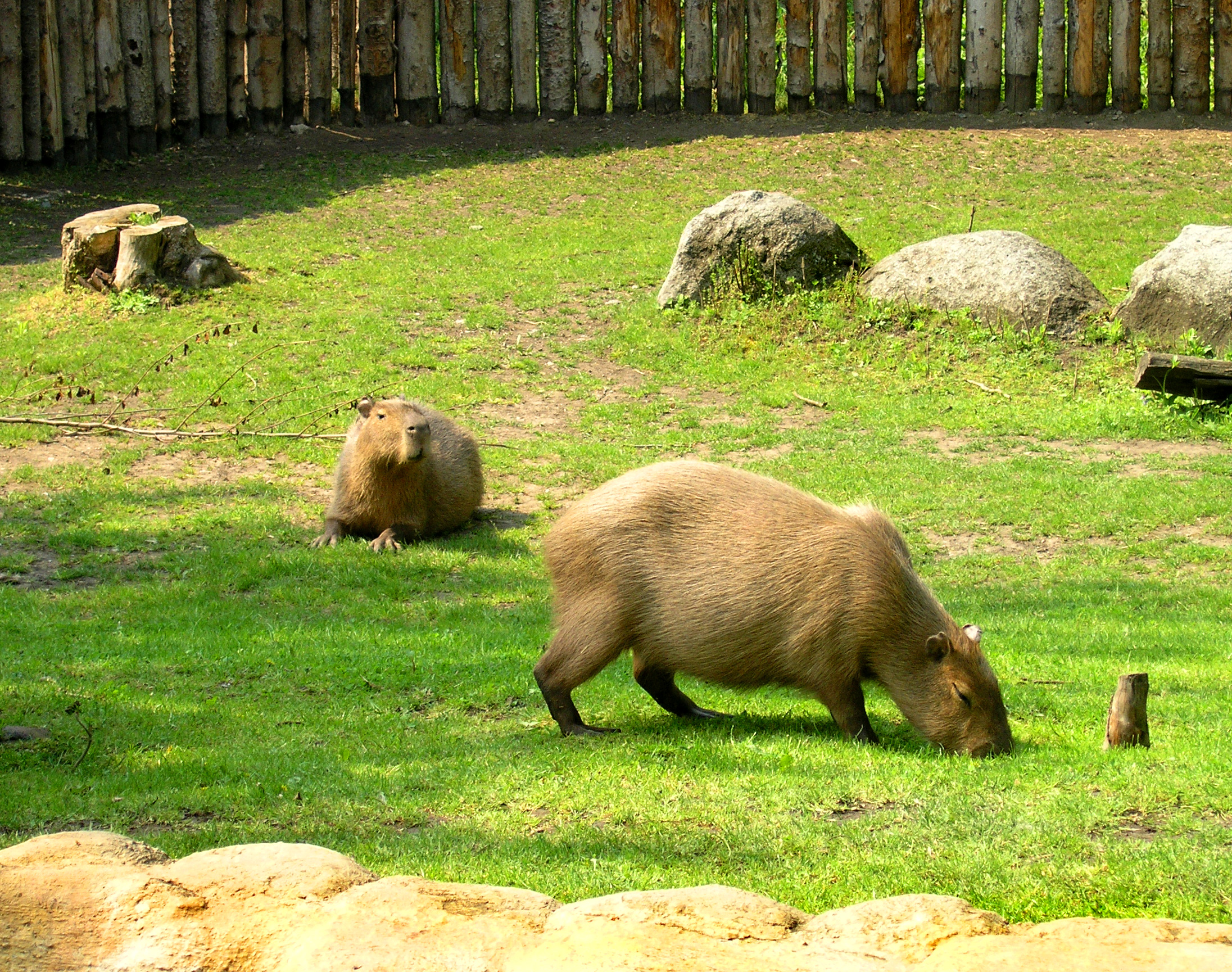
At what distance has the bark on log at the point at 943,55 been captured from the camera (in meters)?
18.4

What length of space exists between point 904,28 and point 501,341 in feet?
28.0

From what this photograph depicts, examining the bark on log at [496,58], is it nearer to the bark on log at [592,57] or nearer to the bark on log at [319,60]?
the bark on log at [592,57]

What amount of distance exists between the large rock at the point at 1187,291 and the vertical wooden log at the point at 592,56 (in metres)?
9.11

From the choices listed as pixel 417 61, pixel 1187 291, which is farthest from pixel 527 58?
pixel 1187 291

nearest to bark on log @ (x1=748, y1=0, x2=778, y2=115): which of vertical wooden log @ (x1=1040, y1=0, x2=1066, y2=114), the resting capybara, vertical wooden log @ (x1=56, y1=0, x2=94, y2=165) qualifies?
vertical wooden log @ (x1=1040, y1=0, x2=1066, y2=114)

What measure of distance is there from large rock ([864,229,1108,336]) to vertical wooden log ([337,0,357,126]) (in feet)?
30.0

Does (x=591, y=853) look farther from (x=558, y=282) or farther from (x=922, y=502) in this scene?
(x=558, y=282)

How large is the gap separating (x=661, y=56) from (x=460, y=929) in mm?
18019

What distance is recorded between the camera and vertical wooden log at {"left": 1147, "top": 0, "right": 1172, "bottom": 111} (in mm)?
17859

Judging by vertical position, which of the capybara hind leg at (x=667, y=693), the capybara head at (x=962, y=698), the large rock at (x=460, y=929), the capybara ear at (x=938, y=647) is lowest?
the capybara hind leg at (x=667, y=693)

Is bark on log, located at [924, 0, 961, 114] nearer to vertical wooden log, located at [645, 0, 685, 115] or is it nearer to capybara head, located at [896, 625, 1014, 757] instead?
vertical wooden log, located at [645, 0, 685, 115]

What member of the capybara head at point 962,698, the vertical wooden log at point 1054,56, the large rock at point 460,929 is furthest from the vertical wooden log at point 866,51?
the large rock at point 460,929

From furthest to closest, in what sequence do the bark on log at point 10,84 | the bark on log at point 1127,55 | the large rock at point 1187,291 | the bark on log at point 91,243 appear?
the bark on log at point 1127,55, the bark on log at point 10,84, the bark on log at point 91,243, the large rock at point 1187,291

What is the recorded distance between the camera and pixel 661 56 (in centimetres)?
1933
